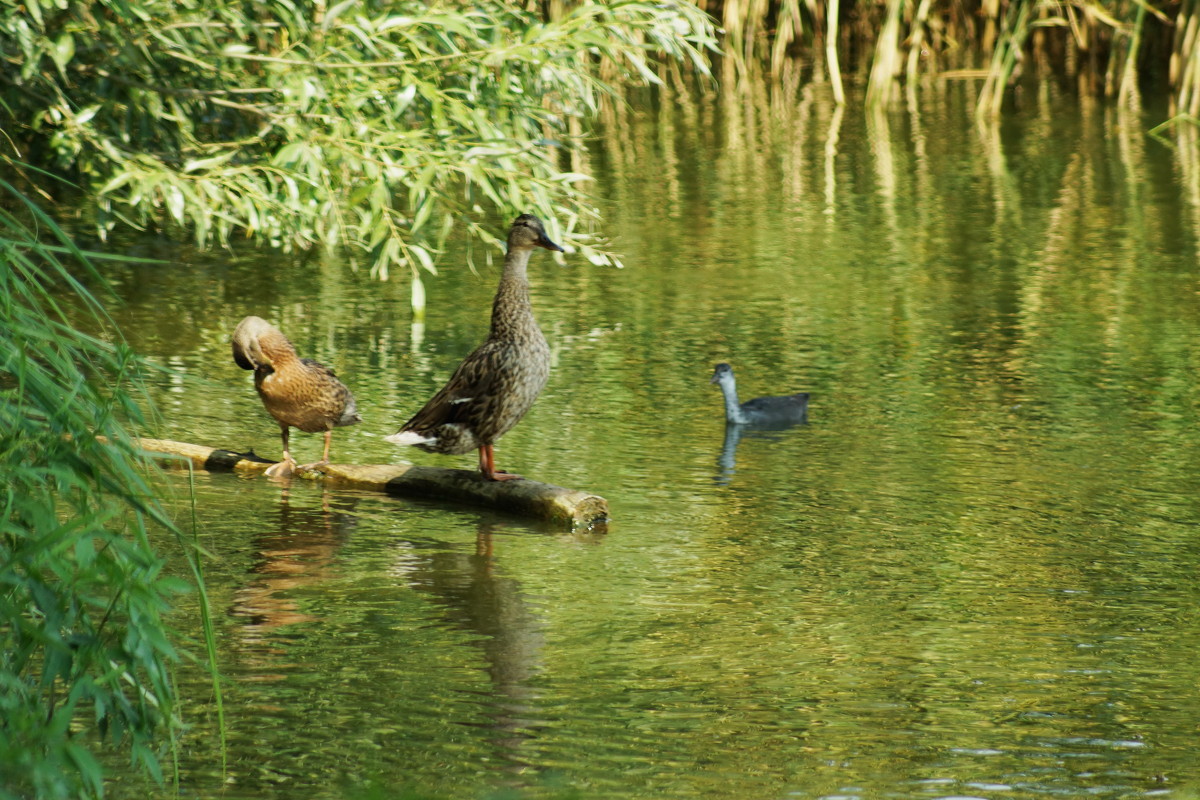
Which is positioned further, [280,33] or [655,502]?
[280,33]

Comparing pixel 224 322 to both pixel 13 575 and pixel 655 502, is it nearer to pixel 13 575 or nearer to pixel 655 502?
pixel 655 502

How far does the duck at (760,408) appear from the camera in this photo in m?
10.3

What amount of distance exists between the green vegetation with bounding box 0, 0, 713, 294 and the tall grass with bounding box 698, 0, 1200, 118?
48.8 ft

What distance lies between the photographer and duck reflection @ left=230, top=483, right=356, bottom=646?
6.79 meters

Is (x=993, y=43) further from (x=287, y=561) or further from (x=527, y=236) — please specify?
(x=287, y=561)

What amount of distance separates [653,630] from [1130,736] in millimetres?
1865

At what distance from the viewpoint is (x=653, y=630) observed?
6738 millimetres

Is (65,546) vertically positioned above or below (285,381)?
above

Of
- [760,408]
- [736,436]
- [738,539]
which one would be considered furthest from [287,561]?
[760,408]

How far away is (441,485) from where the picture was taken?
862cm

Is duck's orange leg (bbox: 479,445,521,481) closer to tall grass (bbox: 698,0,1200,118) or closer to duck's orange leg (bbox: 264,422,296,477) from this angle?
duck's orange leg (bbox: 264,422,296,477)

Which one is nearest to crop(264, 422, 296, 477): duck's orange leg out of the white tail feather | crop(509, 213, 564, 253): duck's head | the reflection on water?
the white tail feather

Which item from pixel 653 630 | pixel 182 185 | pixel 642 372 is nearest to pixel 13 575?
pixel 653 630

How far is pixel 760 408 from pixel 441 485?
246cm
